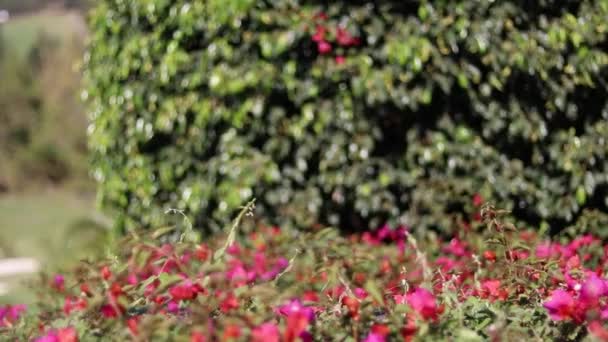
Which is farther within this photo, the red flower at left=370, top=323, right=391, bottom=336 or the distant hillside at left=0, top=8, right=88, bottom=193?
the distant hillside at left=0, top=8, right=88, bottom=193

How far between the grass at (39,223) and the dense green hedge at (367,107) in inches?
82.8

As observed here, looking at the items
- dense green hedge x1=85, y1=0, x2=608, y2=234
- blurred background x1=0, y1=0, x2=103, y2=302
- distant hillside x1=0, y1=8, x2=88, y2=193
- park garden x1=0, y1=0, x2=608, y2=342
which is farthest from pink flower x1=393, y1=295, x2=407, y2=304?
distant hillside x1=0, y1=8, x2=88, y2=193

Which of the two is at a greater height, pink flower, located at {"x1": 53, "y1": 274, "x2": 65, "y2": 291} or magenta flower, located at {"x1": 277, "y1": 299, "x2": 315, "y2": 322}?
magenta flower, located at {"x1": 277, "y1": 299, "x2": 315, "y2": 322}

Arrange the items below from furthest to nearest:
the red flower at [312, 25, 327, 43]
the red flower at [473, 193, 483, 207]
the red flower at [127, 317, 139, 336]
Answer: the red flower at [473, 193, 483, 207], the red flower at [312, 25, 327, 43], the red flower at [127, 317, 139, 336]

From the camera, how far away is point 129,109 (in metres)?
5.31

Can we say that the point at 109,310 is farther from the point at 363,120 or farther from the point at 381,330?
the point at 363,120

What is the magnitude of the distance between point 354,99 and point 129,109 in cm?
132

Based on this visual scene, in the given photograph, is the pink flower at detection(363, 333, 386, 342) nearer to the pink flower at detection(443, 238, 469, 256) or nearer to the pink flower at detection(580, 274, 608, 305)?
the pink flower at detection(580, 274, 608, 305)

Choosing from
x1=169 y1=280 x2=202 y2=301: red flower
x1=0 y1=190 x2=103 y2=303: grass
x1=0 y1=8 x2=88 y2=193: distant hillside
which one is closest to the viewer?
x1=169 y1=280 x2=202 y2=301: red flower

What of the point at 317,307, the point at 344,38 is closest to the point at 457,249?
the point at 344,38

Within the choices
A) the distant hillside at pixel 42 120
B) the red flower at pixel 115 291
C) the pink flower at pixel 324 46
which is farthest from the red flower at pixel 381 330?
the distant hillside at pixel 42 120

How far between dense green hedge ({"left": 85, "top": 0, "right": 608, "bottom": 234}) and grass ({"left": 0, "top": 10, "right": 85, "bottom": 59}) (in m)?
12.0

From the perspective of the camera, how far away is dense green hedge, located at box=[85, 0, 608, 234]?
15.9 ft

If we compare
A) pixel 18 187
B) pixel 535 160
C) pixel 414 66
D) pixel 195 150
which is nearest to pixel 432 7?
pixel 414 66
